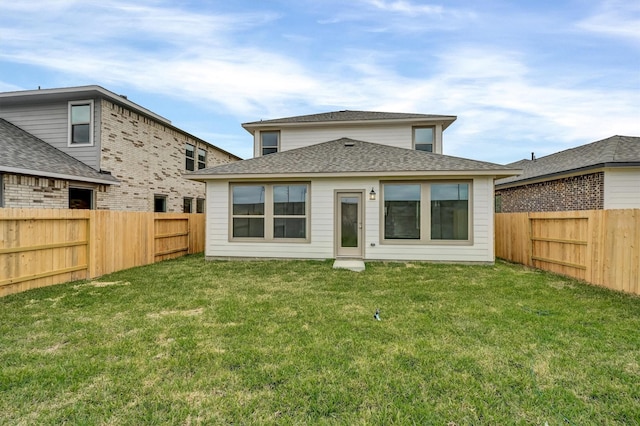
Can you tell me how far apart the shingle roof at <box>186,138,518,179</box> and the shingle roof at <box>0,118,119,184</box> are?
4.09 m

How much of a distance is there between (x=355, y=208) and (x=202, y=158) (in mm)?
12209

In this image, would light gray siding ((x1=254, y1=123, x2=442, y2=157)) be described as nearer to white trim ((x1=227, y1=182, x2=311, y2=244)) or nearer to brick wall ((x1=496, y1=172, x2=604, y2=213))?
white trim ((x1=227, y1=182, x2=311, y2=244))

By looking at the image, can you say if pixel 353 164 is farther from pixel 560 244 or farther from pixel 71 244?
pixel 71 244

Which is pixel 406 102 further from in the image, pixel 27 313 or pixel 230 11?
pixel 27 313

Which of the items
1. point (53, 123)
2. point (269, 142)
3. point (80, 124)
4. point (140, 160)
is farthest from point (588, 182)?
point (53, 123)

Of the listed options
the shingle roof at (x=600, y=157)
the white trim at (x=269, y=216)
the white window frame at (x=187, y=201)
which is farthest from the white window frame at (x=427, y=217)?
the white window frame at (x=187, y=201)

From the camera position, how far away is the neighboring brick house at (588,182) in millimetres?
9906

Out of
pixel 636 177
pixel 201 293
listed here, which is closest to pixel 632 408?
pixel 201 293

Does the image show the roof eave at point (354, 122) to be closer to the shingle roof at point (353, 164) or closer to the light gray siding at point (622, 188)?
the shingle roof at point (353, 164)

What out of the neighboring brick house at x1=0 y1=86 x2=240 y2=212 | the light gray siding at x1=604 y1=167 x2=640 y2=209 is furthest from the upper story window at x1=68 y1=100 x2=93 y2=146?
the light gray siding at x1=604 y1=167 x2=640 y2=209

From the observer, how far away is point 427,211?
899 centimetres

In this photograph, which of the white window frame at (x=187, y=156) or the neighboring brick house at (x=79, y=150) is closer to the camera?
the neighboring brick house at (x=79, y=150)

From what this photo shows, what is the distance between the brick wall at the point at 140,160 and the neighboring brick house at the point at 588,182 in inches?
632

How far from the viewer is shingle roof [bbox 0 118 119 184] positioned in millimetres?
8828
